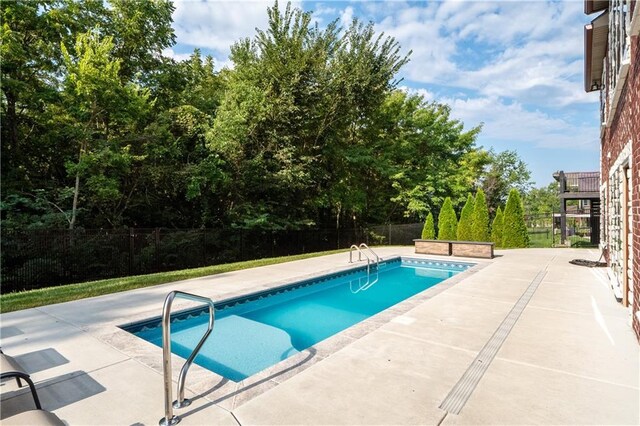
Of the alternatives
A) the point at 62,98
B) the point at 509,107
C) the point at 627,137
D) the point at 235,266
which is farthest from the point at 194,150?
the point at 509,107

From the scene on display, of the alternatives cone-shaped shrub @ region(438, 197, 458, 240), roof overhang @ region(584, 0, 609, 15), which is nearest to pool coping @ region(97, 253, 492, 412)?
roof overhang @ region(584, 0, 609, 15)

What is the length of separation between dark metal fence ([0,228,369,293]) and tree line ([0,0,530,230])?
1368 millimetres

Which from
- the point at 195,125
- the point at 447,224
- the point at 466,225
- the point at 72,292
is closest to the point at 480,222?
the point at 466,225

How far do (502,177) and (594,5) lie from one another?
66.1 ft

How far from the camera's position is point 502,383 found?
114 inches

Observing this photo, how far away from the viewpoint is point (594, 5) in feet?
24.1

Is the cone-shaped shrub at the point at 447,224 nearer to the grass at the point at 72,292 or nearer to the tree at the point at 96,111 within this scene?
the grass at the point at 72,292

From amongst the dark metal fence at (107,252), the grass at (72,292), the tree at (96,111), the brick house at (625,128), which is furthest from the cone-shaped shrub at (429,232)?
the tree at (96,111)

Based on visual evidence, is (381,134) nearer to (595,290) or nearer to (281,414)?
(595,290)

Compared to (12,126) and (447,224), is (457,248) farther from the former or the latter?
(12,126)

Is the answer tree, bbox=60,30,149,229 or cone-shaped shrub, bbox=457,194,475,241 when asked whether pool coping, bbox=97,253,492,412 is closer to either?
tree, bbox=60,30,149,229

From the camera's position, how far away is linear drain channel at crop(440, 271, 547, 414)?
2.60 m

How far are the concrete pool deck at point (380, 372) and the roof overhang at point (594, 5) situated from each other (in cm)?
648

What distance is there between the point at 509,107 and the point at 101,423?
757 inches
